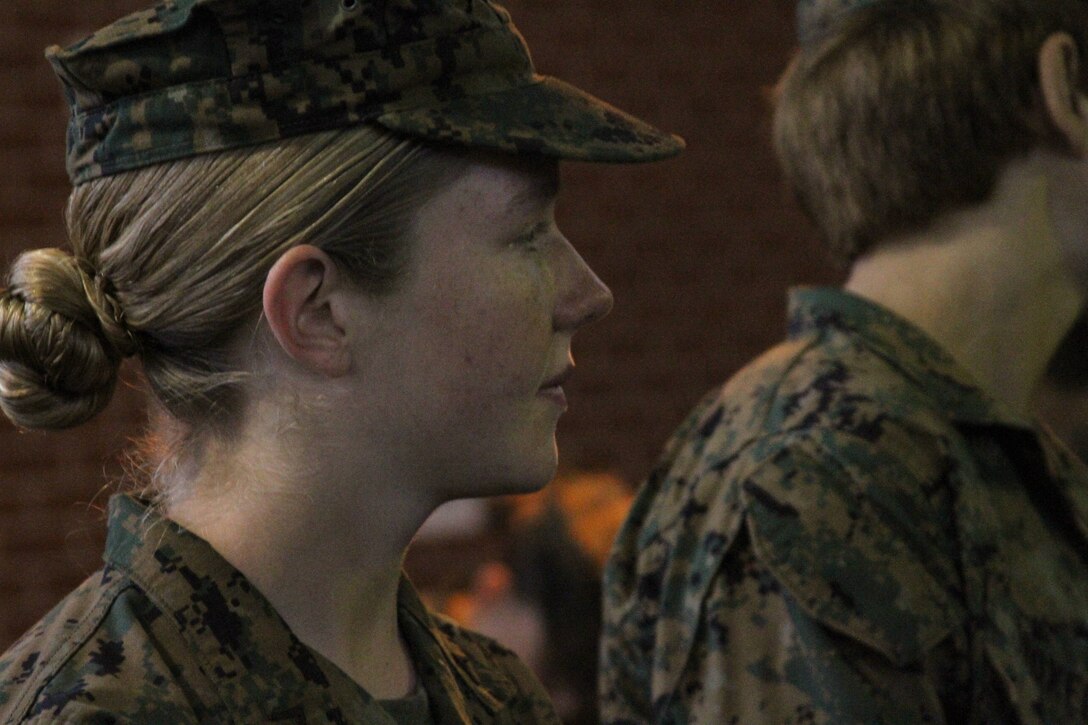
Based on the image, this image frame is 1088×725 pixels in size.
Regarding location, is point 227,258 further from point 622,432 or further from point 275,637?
point 622,432

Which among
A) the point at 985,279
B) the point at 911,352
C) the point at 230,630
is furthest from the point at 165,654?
the point at 985,279

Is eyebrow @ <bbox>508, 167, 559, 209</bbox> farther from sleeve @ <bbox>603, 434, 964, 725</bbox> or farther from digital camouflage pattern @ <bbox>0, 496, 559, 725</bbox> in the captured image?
sleeve @ <bbox>603, 434, 964, 725</bbox>

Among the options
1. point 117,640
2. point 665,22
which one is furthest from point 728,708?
point 665,22

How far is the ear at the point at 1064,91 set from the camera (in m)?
1.80

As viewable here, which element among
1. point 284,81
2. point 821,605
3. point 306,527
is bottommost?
point 821,605

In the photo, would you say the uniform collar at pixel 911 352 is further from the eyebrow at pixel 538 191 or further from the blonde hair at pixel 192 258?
the blonde hair at pixel 192 258

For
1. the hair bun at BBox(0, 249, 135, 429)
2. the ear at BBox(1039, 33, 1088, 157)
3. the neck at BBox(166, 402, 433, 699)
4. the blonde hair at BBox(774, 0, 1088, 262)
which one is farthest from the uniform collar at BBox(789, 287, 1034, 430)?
the hair bun at BBox(0, 249, 135, 429)

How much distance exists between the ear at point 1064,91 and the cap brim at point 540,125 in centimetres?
78

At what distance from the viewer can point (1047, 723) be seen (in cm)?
155

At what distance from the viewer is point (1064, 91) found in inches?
71.1

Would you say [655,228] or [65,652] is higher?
[65,652]

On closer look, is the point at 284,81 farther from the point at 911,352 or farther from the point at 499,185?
the point at 911,352

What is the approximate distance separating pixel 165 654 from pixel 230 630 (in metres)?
0.05

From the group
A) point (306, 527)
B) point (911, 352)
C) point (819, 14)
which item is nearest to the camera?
point (306, 527)
